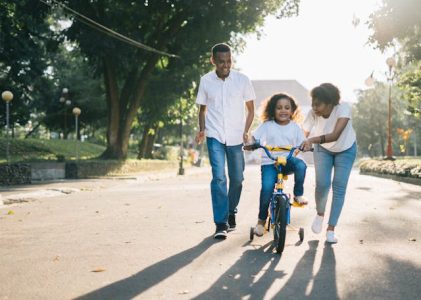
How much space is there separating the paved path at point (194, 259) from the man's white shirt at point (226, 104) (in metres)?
1.15

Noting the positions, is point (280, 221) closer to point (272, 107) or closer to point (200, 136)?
point (272, 107)

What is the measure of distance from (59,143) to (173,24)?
1200 cm

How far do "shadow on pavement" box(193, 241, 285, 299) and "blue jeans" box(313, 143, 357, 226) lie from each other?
41.4 inches

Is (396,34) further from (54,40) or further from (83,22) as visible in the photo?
(54,40)

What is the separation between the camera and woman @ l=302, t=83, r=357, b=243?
6.15m

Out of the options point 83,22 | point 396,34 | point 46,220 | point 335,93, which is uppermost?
point 83,22

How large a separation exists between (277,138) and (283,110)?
0.93ft

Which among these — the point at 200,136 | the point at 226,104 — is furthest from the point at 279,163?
the point at 226,104

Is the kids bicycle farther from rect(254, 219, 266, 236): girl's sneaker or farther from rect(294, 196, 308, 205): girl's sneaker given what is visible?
rect(254, 219, 266, 236): girl's sneaker

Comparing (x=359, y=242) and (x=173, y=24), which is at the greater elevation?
(x=173, y=24)

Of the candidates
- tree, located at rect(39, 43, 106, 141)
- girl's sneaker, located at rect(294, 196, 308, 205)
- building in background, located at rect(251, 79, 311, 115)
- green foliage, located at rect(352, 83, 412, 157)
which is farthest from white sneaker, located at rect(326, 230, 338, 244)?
building in background, located at rect(251, 79, 311, 115)

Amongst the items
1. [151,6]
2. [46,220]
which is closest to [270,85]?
[151,6]

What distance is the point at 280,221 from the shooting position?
18.1ft

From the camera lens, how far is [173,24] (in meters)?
26.8
